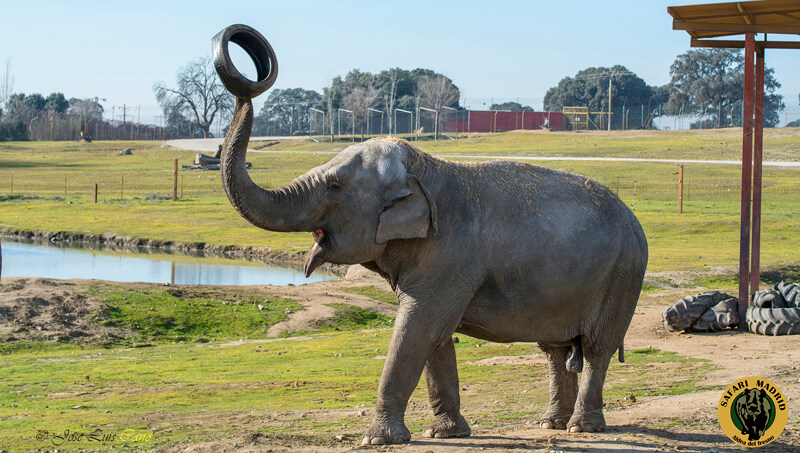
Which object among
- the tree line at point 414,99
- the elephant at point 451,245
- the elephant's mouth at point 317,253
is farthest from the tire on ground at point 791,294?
the tree line at point 414,99

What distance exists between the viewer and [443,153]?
77375 mm

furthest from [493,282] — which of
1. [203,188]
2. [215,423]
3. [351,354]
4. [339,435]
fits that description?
[203,188]

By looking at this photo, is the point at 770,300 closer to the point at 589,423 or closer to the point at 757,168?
the point at 757,168

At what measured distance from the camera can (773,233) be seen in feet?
106

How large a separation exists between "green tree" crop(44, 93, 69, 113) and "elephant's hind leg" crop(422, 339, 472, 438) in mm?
135948

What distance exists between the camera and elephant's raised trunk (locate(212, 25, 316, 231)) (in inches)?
276

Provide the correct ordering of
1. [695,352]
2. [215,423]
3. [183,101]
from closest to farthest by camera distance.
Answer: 1. [215,423]
2. [695,352]
3. [183,101]

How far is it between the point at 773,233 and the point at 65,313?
2382 cm

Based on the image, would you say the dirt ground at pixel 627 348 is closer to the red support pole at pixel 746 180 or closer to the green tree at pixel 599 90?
the red support pole at pixel 746 180

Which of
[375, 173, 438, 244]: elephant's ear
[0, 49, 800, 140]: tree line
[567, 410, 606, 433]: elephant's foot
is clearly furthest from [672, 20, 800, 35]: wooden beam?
[0, 49, 800, 140]: tree line

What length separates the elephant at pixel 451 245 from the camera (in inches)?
297

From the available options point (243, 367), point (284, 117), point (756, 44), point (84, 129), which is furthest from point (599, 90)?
point (243, 367)

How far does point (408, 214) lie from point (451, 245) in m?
0.45

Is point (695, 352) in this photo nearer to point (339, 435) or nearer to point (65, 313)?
point (339, 435)
